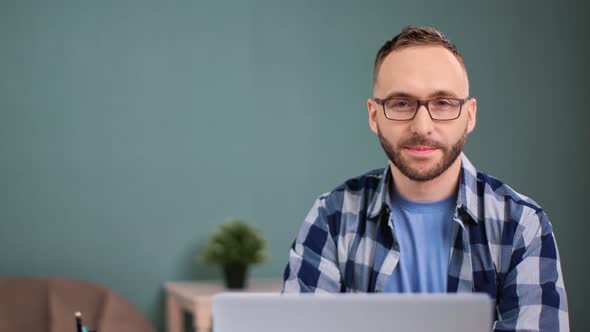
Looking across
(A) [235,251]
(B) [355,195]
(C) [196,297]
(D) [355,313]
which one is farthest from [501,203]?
(A) [235,251]

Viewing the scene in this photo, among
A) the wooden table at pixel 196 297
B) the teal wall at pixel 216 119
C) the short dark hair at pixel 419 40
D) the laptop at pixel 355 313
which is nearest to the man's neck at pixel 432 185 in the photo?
the short dark hair at pixel 419 40

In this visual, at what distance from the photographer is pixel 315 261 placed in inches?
64.7

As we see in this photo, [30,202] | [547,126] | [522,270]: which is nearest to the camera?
[522,270]

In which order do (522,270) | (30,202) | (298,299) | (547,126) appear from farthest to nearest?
(547,126), (30,202), (522,270), (298,299)

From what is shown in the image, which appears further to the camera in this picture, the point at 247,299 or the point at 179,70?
the point at 179,70

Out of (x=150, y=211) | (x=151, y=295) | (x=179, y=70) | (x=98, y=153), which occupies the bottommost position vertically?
(x=151, y=295)

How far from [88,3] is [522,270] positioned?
2486 mm

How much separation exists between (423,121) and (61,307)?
1.99 metres

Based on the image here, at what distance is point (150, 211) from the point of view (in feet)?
11.4

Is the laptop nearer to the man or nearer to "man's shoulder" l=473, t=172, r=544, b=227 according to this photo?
the man

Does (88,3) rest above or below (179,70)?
above

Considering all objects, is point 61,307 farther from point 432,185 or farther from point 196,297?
point 432,185

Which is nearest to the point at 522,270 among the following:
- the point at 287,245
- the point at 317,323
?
the point at 317,323

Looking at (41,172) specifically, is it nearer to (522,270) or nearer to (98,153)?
(98,153)
